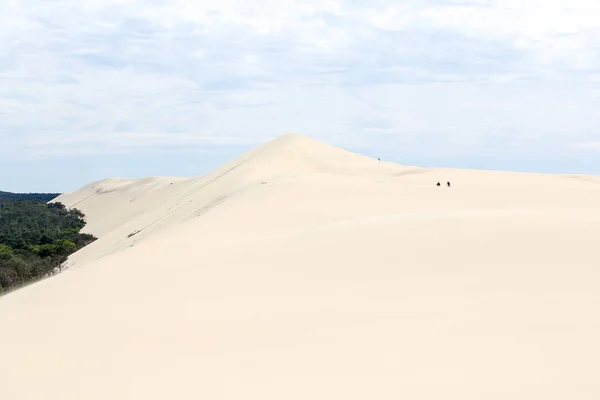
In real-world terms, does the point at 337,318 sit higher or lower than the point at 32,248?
lower

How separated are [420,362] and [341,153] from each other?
48507 millimetres

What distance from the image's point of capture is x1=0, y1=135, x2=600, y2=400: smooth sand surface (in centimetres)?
603

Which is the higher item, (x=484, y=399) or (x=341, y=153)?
(x=341, y=153)

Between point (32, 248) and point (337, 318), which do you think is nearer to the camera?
point (337, 318)

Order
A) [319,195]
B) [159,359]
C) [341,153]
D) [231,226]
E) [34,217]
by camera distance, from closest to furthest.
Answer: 1. [159,359]
2. [231,226]
3. [319,195]
4. [341,153]
5. [34,217]

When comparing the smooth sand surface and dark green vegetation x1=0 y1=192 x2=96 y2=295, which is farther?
dark green vegetation x1=0 y1=192 x2=96 y2=295

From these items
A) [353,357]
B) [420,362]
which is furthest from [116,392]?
[420,362]

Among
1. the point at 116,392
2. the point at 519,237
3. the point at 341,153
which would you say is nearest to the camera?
the point at 116,392

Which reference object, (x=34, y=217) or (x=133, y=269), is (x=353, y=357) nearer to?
(x=133, y=269)

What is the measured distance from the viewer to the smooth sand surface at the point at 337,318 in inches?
237

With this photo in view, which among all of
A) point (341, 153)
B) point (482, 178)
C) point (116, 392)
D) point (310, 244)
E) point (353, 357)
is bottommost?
point (116, 392)

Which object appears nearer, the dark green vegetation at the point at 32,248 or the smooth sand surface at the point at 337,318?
the smooth sand surface at the point at 337,318

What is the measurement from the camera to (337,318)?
7902 mm

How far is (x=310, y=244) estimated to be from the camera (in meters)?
12.3
